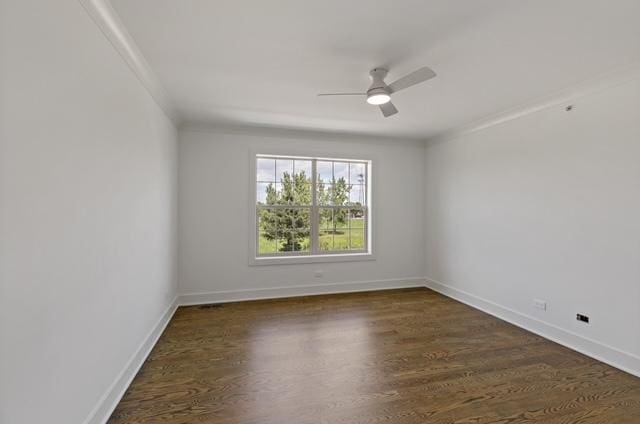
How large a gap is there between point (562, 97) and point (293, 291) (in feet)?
12.7

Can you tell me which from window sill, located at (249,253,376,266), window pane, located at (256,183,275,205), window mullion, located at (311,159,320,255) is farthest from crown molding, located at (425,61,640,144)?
window pane, located at (256,183,275,205)

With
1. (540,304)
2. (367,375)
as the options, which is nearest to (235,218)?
(367,375)

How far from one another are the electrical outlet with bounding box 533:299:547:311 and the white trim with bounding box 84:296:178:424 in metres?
3.83

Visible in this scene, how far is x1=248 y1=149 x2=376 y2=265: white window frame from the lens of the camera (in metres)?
4.35

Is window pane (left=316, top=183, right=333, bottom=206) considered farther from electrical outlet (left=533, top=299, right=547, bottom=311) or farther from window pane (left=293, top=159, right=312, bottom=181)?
electrical outlet (left=533, top=299, right=547, bottom=311)

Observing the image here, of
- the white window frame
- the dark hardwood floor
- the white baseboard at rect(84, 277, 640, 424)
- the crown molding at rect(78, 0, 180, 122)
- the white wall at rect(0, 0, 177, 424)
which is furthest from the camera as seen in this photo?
the white window frame

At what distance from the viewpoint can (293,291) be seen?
4520 millimetres

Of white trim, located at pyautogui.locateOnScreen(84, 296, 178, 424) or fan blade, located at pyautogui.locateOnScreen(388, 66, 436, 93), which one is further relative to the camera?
fan blade, located at pyautogui.locateOnScreen(388, 66, 436, 93)

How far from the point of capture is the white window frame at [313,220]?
435cm

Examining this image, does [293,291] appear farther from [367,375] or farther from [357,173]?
A: [367,375]

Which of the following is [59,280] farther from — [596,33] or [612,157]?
[612,157]

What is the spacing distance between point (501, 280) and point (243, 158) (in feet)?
12.0

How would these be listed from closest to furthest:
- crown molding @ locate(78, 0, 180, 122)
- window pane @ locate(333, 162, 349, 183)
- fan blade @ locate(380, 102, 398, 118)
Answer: crown molding @ locate(78, 0, 180, 122), fan blade @ locate(380, 102, 398, 118), window pane @ locate(333, 162, 349, 183)

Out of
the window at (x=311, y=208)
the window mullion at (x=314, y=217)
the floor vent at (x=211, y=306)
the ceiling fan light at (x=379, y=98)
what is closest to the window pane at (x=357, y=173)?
the window at (x=311, y=208)
